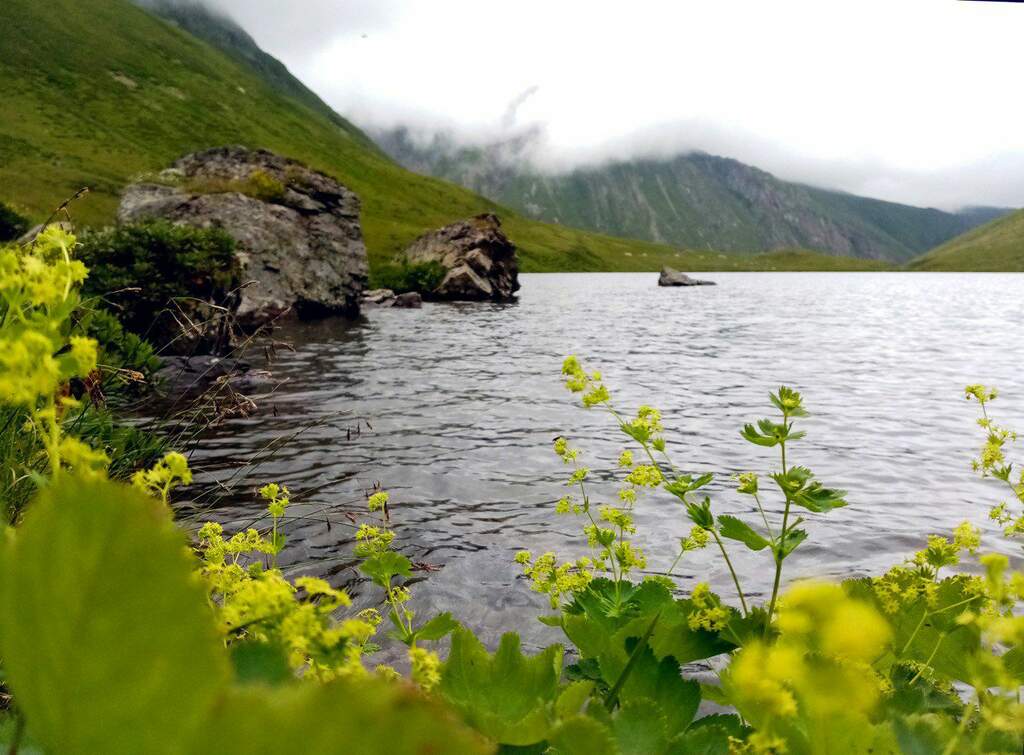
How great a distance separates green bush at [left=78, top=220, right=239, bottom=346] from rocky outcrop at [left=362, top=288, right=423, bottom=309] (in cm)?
2449

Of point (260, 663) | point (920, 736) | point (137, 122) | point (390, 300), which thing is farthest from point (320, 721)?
point (137, 122)

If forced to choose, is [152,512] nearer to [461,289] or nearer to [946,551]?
[946,551]

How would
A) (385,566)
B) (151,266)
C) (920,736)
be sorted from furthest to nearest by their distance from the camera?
(151,266) < (385,566) < (920,736)

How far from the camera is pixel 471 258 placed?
55188 millimetres

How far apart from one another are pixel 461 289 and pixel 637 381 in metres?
37.2

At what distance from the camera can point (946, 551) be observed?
2.70 meters

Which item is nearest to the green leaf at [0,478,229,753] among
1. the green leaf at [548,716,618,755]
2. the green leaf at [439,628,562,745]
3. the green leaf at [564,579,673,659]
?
the green leaf at [548,716,618,755]

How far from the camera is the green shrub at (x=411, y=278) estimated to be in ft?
175

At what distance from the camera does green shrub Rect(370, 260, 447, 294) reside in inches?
2095

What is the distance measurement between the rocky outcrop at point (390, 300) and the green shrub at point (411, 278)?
4343mm

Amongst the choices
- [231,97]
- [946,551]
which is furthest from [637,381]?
[231,97]

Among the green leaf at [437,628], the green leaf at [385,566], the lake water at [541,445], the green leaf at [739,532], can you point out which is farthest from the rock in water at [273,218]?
the green leaf at [739,532]

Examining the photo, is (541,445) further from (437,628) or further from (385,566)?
(437,628)

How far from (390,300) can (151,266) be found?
30.2 meters
